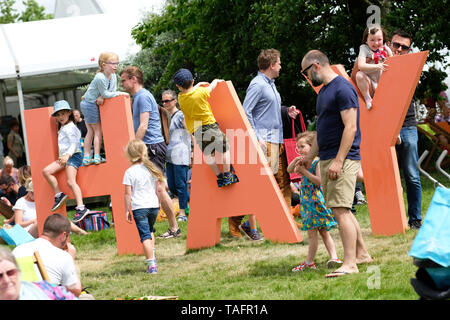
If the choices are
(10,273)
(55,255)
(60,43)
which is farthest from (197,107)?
(60,43)

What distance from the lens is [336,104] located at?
5707 millimetres

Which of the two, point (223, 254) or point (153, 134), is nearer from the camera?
point (223, 254)

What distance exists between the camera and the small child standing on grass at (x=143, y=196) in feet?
22.3

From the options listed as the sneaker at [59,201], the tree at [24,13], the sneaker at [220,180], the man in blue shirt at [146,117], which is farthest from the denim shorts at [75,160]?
the tree at [24,13]

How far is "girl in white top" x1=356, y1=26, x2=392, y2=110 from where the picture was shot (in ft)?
24.5

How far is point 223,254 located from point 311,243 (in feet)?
5.23

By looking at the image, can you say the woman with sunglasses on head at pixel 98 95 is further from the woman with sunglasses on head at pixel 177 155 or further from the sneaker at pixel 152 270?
the sneaker at pixel 152 270

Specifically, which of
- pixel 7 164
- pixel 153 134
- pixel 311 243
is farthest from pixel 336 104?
pixel 7 164

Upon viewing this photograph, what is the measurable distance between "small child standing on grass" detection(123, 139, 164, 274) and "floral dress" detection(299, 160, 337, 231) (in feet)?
5.28

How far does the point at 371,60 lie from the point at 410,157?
1216 millimetres

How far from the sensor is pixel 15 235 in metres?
9.13

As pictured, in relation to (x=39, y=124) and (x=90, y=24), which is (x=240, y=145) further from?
(x=90, y=24)

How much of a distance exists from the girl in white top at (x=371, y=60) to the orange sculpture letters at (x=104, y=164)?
2891mm

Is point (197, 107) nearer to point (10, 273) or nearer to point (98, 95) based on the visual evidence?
point (98, 95)
